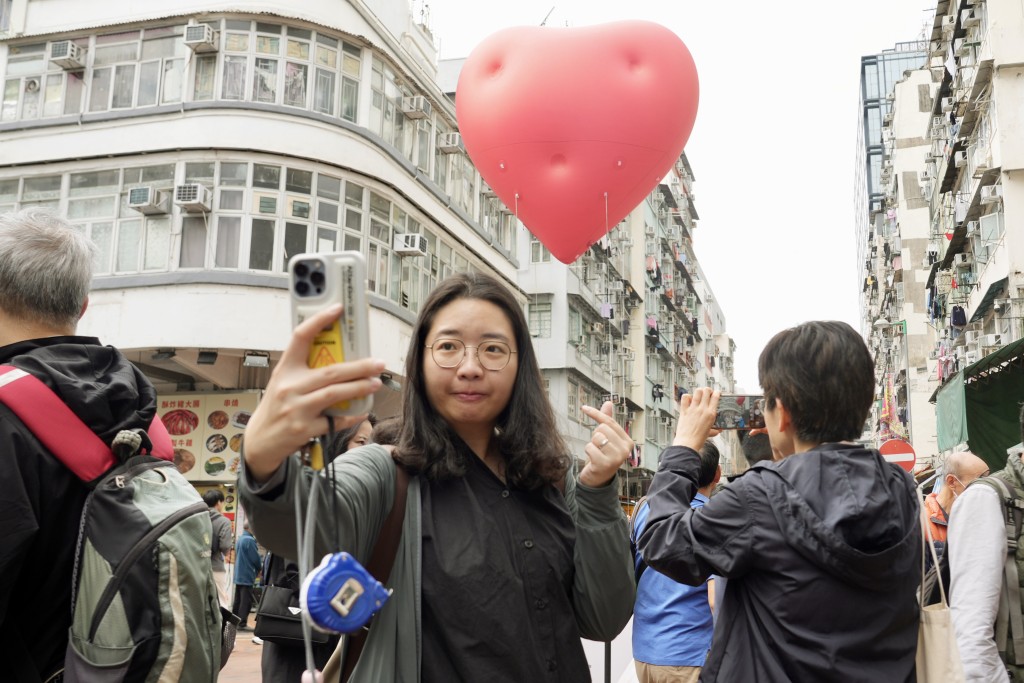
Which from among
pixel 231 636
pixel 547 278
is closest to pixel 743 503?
pixel 231 636

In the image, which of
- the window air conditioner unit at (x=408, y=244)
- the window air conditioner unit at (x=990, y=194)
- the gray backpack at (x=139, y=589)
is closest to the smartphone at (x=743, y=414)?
the gray backpack at (x=139, y=589)

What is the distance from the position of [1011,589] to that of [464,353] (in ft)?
7.56

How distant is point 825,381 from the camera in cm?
232

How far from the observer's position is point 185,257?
14859mm

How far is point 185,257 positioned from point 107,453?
1365 centimetres

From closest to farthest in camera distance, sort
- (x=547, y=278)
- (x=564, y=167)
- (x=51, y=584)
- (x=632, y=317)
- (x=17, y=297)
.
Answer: (x=51, y=584)
(x=17, y=297)
(x=564, y=167)
(x=547, y=278)
(x=632, y=317)

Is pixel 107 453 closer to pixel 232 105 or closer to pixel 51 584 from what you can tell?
pixel 51 584

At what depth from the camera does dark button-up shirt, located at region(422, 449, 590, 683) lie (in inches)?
74.9

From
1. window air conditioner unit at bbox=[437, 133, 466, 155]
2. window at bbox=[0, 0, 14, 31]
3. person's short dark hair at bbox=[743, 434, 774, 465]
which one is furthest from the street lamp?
person's short dark hair at bbox=[743, 434, 774, 465]

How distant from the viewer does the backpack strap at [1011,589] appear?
3195mm

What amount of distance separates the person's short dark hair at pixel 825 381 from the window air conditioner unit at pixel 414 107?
16.3m

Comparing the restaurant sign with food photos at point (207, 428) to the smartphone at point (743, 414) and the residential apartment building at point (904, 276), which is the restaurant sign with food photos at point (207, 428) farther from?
the residential apartment building at point (904, 276)

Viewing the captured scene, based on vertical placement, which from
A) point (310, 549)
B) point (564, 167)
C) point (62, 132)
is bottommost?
point (310, 549)

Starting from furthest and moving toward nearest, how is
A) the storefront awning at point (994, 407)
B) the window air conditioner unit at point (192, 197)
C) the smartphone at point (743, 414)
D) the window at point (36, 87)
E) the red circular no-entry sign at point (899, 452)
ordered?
the window at point (36, 87), the window air conditioner unit at point (192, 197), the storefront awning at point (994, 407), the red circular no-entry sign at point (899, 452), the smartphone at point (743, 414)
